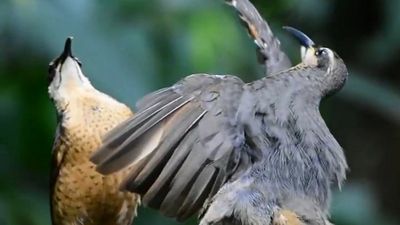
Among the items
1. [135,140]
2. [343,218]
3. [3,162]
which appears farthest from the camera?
[343,218]

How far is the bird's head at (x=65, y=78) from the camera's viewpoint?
2480 mm

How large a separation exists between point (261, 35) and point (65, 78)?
0.42m

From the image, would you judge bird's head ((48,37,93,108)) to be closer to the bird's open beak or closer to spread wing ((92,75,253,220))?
spread wing ((92,75,253,220))

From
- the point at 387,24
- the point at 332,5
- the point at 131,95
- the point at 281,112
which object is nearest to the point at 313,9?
the point at 387,24

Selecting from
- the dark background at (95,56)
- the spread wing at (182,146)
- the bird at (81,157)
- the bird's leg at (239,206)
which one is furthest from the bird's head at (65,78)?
the bird's leg at (239,206)

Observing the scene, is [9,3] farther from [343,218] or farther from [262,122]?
[343,218]

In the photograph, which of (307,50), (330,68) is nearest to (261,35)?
(307,50)

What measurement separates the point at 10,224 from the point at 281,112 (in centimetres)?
83

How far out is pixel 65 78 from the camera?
97.9 inches

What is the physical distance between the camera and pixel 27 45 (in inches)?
115

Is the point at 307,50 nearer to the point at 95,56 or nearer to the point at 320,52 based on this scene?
the point at 320,52

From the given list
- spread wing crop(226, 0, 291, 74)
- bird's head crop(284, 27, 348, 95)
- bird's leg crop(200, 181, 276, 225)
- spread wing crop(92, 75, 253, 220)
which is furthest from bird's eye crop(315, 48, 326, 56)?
bird's leg crop(200, 181, 276, 225)

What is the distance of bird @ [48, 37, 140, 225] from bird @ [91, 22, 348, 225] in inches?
2.9

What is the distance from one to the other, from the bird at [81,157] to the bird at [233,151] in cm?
7
